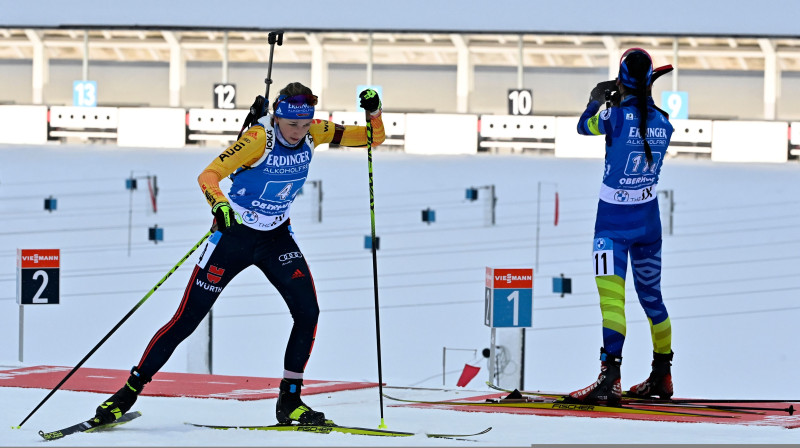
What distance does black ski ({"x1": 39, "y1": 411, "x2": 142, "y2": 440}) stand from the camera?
409 cm

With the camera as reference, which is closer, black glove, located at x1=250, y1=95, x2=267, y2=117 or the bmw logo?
the bmw logo

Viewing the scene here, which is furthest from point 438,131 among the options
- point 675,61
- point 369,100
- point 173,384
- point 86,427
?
point 86,427

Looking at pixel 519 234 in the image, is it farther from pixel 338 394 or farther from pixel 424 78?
pixel 424 78

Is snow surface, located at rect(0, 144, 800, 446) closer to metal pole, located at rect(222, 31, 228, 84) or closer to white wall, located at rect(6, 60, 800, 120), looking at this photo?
white wall, located at rect(6, 60, 800, 120)

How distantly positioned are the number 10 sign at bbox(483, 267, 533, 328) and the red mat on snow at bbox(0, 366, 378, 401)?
0.74m

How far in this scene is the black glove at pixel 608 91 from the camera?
5.12 m

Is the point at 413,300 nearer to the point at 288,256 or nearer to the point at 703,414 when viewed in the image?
the point at 703,414

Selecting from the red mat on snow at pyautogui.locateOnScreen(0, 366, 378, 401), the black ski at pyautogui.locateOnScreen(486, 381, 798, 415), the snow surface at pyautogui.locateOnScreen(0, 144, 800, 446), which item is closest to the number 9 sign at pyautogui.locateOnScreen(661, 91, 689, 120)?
the snow surface at pyautogui.locateOnScreen(0, 144, 800, 446)

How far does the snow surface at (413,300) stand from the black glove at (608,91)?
1.44 metres

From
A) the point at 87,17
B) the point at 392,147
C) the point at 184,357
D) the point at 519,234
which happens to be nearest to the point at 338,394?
the point at 184,357

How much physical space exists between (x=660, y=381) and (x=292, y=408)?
1.75 metres

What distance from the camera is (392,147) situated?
74.1 feet

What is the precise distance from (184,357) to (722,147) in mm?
15109

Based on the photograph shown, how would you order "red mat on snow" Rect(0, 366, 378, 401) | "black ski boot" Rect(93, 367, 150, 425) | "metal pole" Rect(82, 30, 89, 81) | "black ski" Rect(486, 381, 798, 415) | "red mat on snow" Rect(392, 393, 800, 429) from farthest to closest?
"metal pole" Rect(82, 30, 89, 81) < "red mat on snow" Rect(0, 366, 378, 401) < "black ski" Rect(486, 381, 798, 415) < "red mat on snow" Rect(392, 393, 800, 429) < "black ski boot" Rect(93, 367, 150, 425)
